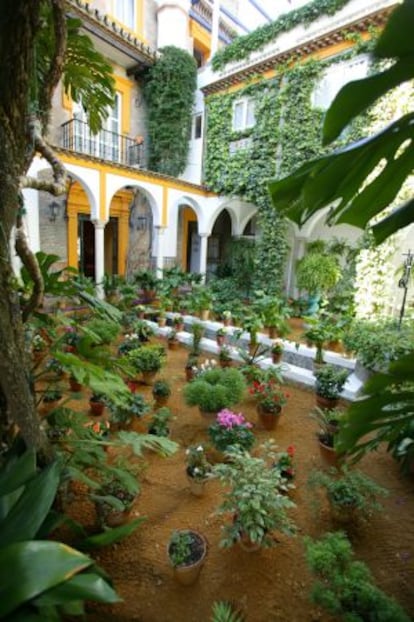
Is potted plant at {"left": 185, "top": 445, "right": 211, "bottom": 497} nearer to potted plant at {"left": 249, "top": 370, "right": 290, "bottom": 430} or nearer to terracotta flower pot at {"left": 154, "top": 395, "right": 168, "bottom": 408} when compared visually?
potted plant at {"left": 249, "top": 370, "right": 290, "bottom": 430}

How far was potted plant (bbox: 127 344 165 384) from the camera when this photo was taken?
4324mm

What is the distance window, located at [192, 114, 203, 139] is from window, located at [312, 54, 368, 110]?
3.90 m

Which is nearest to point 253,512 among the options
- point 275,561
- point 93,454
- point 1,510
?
point 275,561

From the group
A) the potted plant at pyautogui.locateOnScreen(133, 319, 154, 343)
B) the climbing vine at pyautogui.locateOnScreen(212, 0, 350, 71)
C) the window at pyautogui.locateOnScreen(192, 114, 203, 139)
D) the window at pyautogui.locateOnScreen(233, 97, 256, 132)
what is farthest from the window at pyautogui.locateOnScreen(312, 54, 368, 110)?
the potted plant at pyautogui.locateOnScreen(133, 319, 154, 343)

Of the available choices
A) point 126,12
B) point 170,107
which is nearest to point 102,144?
point 170,107

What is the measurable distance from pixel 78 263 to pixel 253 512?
876cm

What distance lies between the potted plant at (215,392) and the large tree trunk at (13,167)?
6.81 feet

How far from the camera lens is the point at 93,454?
6.28 feet

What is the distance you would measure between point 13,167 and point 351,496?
2.59 meters

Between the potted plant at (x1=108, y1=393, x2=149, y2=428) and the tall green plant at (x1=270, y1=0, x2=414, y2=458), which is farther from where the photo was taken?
the potted plant at (x1=108, y1=393, x2=149, y2=428)

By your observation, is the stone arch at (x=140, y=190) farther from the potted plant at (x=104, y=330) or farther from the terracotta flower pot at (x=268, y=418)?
the terracotta flower pot at (x=268, y=418)

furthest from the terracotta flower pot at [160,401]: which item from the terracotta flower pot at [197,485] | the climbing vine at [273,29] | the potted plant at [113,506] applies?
A: the climbing vine at [273,29]

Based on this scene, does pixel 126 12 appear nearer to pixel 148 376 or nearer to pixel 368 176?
pixel 148 376

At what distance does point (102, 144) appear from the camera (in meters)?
9.15
